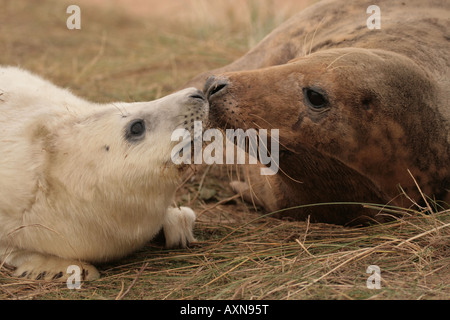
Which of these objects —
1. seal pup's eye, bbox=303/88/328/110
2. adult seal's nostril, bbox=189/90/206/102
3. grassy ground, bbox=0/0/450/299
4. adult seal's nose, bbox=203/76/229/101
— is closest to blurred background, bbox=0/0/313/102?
grassy ground, bbox=0/0/450/299

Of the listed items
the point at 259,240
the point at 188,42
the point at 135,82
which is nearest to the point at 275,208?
the point at 259,240

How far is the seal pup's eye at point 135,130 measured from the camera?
11.6 ft

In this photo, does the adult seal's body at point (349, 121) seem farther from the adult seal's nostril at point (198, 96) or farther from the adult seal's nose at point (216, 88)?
the adult seal's nostril at point (198, 96)

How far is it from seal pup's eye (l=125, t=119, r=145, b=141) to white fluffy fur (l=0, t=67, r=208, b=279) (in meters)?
0.02

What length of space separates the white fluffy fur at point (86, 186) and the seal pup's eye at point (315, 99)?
552 millimetres

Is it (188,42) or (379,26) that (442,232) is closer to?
(379,26)

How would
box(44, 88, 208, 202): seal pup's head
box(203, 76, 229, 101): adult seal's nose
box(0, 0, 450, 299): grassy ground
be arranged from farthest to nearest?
box(203, 76, 229, 101): adult seal's nose, box(44, 88, 208, 202): seal pup's head, box(0, 0, 450, 299): grassy ground

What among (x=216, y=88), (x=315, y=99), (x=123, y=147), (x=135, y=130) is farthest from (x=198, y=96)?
(x=315, y=99)

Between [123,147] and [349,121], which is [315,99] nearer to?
[349,121]

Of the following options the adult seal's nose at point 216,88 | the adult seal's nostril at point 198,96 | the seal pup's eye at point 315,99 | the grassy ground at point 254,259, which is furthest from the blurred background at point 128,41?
the seal pup's eye at point 315,99

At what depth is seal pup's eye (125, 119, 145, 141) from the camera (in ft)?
11.6

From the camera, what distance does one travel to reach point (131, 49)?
859cm

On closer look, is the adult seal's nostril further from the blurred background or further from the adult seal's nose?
the blurred background
